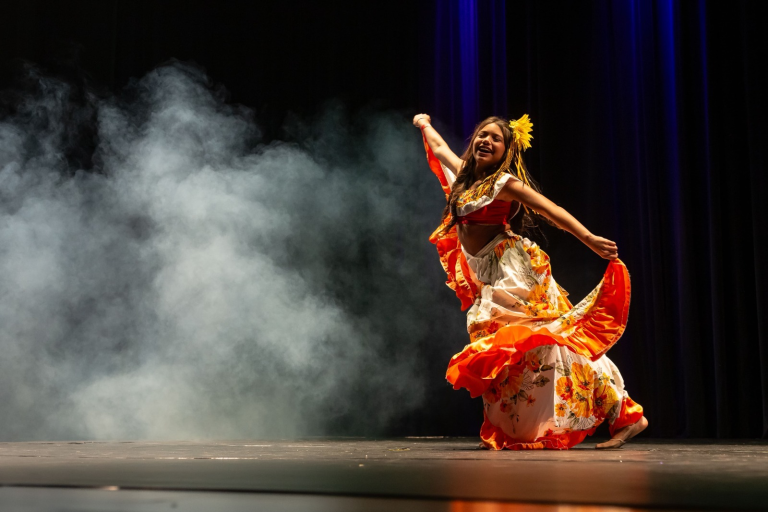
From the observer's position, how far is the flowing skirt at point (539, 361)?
2330 mm

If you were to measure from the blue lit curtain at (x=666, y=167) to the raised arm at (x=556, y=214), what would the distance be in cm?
146

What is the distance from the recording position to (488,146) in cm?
259

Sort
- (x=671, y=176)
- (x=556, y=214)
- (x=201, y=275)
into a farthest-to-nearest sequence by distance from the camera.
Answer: (x=201, y=275) → (x=671, y=176) → (x=556, y=214)

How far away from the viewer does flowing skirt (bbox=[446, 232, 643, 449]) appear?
2.33 meters

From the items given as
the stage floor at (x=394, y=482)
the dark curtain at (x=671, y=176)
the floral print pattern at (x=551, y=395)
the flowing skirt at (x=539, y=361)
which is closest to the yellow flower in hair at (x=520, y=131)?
the flowing skirt at (x=539, y=361)

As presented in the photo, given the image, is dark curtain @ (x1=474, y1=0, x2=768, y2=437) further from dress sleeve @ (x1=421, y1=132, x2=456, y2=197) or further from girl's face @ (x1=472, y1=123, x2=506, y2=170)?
girl's face @ (x1=472, y1=123, x2=506, y2=170)

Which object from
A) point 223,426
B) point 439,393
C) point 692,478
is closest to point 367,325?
point 439,393

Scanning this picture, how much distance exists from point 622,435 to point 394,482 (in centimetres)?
123

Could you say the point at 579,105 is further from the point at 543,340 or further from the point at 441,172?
the point at 543,340

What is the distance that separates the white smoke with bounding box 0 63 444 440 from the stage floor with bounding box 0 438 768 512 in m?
2.30

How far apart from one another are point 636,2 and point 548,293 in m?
2.17

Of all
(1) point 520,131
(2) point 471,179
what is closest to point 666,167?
(1) point 520,131

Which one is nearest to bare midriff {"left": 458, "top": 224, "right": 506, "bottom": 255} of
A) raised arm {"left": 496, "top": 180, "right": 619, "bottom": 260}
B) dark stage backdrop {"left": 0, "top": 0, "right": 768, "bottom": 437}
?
raised arm {"left": 496, "top": 180, "right": 619, "bottom": 260}

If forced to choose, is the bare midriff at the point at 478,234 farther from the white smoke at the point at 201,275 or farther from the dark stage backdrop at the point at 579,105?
the white smoke at the point at 201,275
